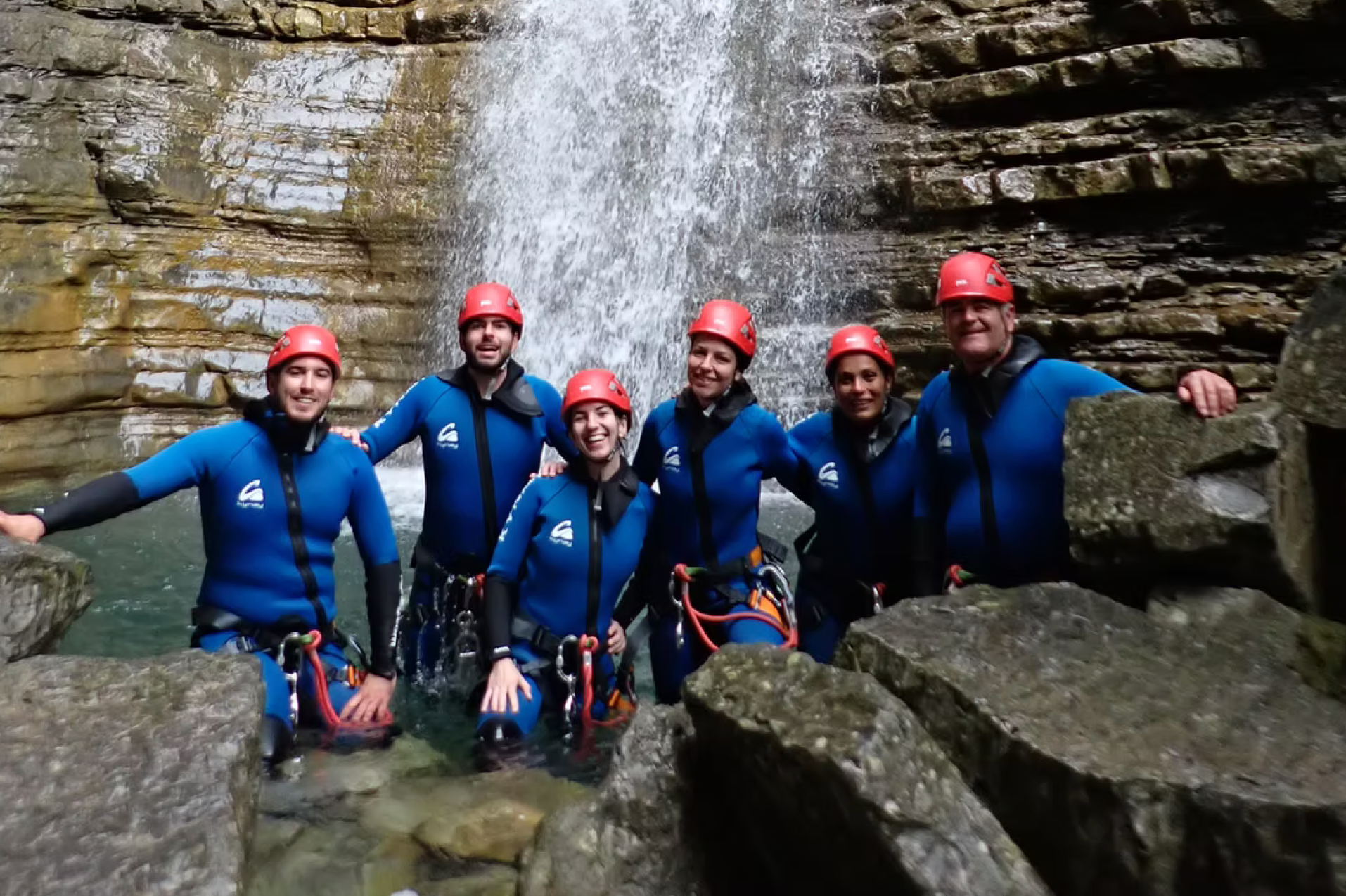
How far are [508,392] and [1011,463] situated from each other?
241 cm

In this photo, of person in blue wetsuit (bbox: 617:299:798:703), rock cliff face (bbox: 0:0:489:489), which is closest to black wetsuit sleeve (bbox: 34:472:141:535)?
person in blue wetsuit (bbox: 617:299:798:703)

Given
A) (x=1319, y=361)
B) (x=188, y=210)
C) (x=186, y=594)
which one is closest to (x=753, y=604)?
(x=1319, y=361)

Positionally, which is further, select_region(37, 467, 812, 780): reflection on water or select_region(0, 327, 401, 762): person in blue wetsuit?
select_region(37, 467, 812, 780): reflection on water

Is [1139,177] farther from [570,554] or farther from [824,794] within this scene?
[824,794]

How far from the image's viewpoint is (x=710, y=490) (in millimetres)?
4949

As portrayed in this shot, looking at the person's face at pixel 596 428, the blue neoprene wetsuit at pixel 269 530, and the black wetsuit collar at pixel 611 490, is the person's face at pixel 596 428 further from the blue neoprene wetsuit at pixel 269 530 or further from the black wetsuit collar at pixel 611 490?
the blue neoprene wetsuit at pixel 269 530

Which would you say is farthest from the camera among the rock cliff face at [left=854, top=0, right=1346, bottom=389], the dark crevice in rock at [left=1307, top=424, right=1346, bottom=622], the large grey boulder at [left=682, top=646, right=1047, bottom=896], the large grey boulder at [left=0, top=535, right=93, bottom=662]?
the rock cliff face at [left=854, top=0, right=1346, bottom=389]

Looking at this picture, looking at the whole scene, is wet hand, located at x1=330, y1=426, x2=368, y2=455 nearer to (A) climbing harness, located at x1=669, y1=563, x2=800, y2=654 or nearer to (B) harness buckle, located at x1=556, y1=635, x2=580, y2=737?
(B) harness buckle, located at x1=556, y1=635, x2=580, y2=737

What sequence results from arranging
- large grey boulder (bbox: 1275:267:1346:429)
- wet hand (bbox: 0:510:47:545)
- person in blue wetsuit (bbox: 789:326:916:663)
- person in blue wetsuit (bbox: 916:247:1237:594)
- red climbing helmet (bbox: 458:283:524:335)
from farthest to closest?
red climbing helmet (bbox: 458:283:524:335) < person in blue wetsuit (bbox: 789:326:916:663) < person in blue wetsuit (bbox: 916:247:1237:594) < wet hand (bbox: 0:510:47:545) < large grey boulder (bbox: 1275:267:1346:429)

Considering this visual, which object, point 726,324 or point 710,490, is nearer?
point 726,324

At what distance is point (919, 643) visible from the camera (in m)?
3.15

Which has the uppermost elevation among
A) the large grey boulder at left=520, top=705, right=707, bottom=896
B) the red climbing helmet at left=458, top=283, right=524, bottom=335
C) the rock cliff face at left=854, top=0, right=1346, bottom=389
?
the rock cliff face at left=854, top=0, right=1346, bottom=389

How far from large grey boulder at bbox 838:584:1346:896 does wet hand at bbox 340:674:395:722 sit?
2125mm

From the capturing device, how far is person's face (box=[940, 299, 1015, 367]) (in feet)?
13.8
